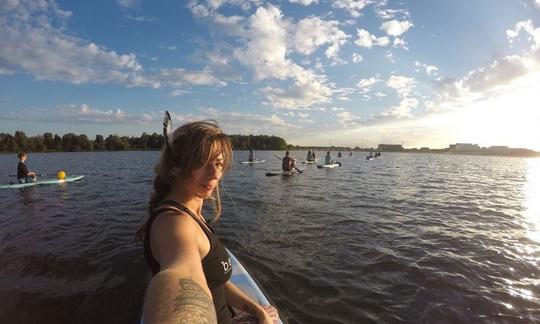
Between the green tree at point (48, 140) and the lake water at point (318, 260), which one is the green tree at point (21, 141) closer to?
the green tree at point (48, 140)

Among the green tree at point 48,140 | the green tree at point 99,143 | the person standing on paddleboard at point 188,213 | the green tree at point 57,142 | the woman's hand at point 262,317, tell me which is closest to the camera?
the person standing on paddleboard at point 188,213

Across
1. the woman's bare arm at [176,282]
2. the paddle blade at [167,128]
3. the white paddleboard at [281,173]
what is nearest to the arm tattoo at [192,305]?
the woman's bare arm at [176,282]

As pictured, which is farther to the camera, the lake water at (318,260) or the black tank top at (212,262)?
the lake water at (318,260)

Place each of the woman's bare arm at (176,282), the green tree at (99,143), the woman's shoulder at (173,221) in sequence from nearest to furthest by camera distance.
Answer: the woman's bare arm at (176,282) → the woman's shoulder at (173,221) → the green tree at (99,143)

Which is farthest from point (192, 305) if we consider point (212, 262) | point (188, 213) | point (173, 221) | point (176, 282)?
point (212, 262)

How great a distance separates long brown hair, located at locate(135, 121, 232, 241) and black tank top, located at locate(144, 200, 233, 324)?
0.77 feet

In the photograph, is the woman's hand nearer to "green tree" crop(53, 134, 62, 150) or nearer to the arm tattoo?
the arm tattoo

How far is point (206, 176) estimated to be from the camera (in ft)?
8.56

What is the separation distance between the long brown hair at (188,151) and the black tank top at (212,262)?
23cm

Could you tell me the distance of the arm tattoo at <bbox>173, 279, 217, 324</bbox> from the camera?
51.2 inches

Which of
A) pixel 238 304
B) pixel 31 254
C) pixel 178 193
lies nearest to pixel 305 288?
pixel 238 304

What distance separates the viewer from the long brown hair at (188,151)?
8.13 ft

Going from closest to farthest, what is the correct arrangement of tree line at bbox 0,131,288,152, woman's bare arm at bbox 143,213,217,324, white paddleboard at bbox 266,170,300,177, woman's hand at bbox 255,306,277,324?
woman's bare arm at bbox 143,213,217,324, woman's hand at bbox 255,306,277,324, white paddleboard at bbox 266,170,300,177, tree line at bbox 0,131,288,152

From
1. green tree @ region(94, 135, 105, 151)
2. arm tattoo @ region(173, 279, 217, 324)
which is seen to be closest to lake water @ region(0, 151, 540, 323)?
arm tattoo @ region(173, 279, 217, 324)
